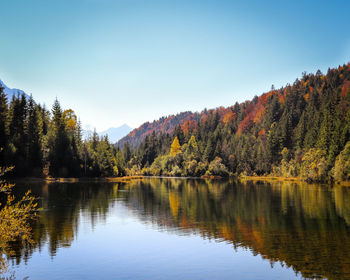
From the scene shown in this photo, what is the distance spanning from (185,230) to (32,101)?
336 ft

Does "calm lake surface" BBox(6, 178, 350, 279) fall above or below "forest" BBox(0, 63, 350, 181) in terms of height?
below

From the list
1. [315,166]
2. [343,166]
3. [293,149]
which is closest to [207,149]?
[293,149]

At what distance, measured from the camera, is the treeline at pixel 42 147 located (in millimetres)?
97625

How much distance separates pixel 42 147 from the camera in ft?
369

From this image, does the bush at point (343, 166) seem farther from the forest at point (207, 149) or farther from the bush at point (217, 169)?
the bush at point (217, 169)

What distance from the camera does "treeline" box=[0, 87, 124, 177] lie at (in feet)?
320

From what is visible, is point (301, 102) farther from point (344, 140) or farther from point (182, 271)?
point (182, 271)

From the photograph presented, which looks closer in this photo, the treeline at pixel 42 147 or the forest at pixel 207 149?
the treeline at pixel 42 147

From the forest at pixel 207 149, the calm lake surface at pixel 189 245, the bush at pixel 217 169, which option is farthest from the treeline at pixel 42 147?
the calm lake surface at pixel 189 245

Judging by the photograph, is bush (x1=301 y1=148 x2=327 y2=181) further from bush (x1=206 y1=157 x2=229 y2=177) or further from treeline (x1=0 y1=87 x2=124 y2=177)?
treeline (x1=0 y1=87 x2=124 y2=177)

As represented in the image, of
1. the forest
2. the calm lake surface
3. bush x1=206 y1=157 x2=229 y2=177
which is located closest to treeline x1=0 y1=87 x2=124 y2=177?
the forest

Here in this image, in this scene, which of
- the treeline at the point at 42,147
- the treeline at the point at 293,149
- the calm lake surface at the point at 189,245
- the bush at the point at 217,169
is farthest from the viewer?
the bush at the point at 217,169

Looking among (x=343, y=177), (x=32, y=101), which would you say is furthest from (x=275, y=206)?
(x=32, y=101)

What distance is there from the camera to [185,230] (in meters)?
33.9
